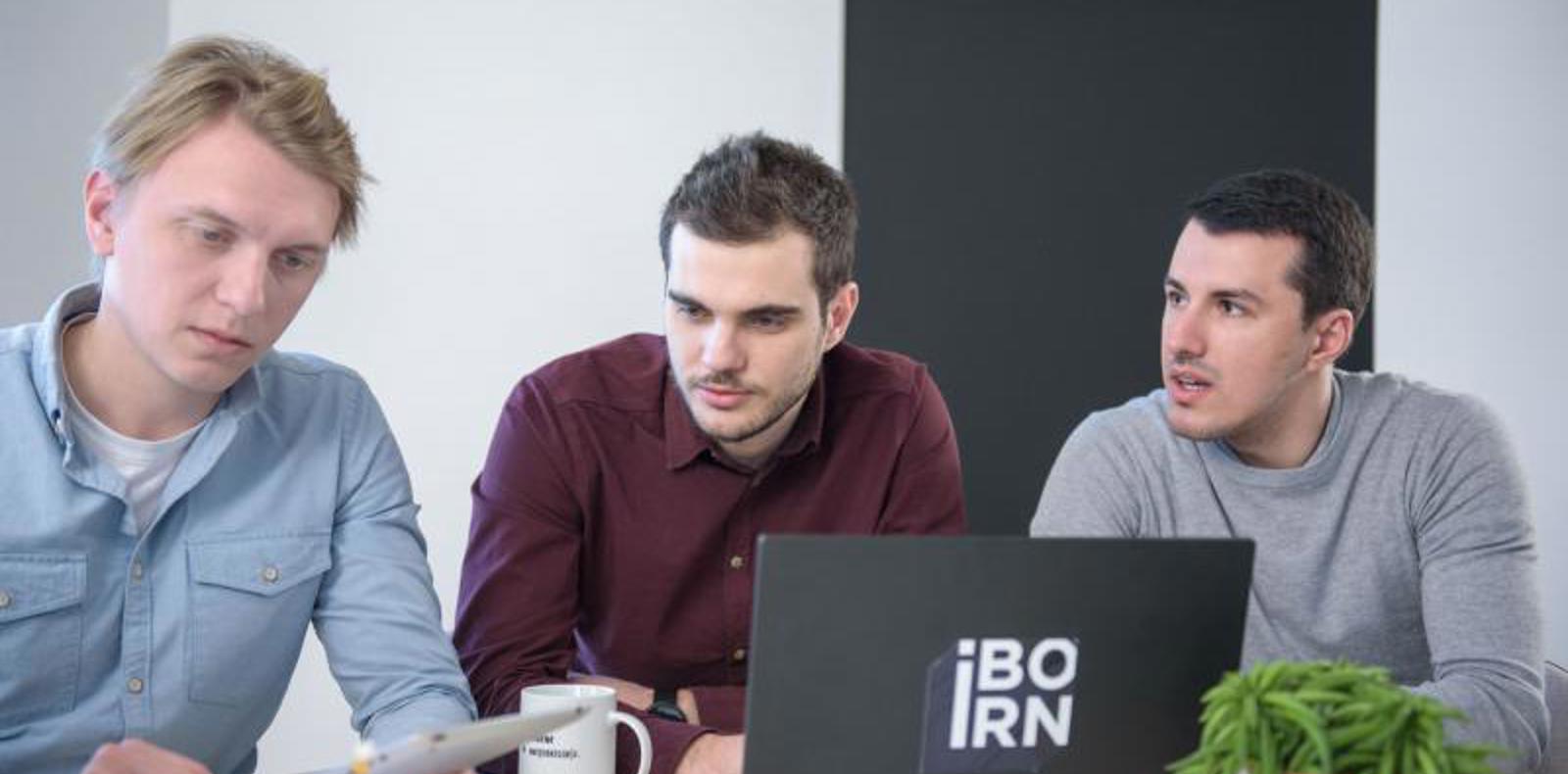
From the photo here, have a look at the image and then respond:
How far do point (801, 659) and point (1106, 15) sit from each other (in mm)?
2401

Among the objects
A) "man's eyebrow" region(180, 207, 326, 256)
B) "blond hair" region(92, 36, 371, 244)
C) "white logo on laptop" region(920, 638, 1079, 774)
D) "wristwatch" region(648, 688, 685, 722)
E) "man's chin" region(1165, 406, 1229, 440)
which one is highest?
"blond hair" region(92, 36, 371, 244)

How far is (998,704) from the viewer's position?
1227 mm

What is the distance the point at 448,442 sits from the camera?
Result: 339cm

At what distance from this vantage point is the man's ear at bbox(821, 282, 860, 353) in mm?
2234

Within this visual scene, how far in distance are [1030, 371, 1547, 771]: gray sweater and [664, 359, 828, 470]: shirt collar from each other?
34cm

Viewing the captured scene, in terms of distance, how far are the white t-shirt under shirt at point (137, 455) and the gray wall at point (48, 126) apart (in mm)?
1328

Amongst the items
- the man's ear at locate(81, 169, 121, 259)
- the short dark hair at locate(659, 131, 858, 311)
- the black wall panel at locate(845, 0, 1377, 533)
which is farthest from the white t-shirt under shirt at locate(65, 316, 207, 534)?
the black wall panel at locate(845, 0, 1377, 533)

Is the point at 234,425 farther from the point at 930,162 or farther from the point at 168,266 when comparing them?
the point at 930,162

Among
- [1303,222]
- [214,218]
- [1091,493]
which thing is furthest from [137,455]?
[1303,222]

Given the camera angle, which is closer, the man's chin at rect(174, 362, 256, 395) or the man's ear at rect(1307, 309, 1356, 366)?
the man's chin at rect(174, 362, 256, 395)

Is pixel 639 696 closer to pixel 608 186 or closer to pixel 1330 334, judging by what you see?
pixel 1330 334

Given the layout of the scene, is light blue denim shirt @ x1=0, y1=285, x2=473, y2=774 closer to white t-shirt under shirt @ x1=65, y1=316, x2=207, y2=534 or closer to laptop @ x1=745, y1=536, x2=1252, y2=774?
white t-shirt under shirt @ x1=65, y1=316, x2=207, y2=534

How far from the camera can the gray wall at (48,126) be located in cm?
286

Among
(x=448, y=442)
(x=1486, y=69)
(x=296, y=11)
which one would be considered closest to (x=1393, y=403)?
(x=1486, y=69)
